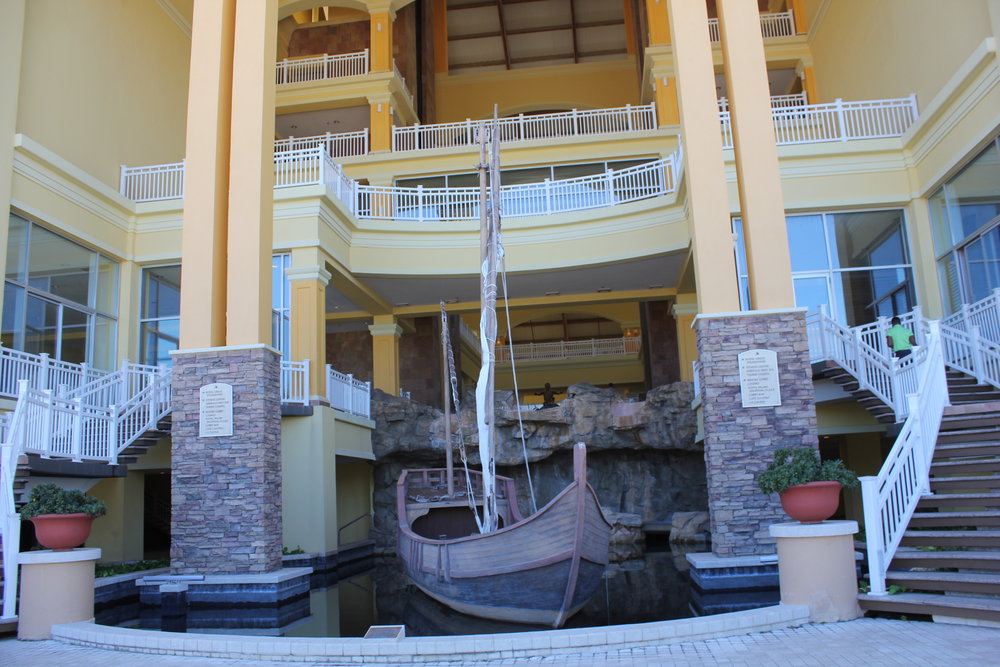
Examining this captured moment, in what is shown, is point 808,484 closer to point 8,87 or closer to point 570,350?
point 8,87

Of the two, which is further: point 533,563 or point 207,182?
point 207,182

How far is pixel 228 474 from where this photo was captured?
12.5m

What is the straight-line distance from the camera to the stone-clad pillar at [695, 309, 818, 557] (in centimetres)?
Result: 1156

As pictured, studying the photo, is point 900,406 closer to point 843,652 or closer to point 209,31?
point 843,652

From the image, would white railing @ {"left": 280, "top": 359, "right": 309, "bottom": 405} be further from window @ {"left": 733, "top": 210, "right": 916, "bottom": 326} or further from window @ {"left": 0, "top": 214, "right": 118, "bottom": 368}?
window @ {"left": 733, "top": 210, "right": 916, "bottom": 326}

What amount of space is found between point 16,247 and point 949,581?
15.5 m

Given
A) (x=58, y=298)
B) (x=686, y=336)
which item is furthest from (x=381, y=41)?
(x=58, y=298)

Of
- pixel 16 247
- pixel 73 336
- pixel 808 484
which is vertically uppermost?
pixel 16 247

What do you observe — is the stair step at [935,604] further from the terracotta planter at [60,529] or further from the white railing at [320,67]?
the white railing at [320,67]

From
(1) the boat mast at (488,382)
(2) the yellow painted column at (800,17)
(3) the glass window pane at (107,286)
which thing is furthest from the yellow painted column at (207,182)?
(2) the yellow painted column at (800,17)

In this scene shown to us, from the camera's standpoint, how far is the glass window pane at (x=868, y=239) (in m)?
16.8

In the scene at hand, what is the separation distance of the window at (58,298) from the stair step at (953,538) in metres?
14.5

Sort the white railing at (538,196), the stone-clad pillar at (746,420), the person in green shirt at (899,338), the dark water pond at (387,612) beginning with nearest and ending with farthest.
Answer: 1. the dark water pond at (387,612)
2. the stone-clad pillar at (746,420)
3. the person in green shirt at (899,338)
4. the white railing at (538,196)

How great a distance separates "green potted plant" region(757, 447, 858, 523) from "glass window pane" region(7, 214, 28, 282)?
1354 centimetres
